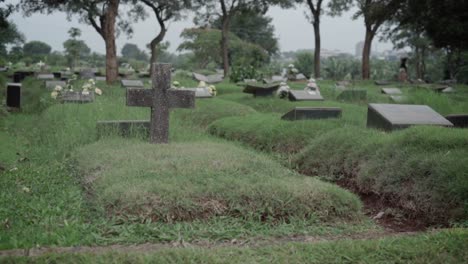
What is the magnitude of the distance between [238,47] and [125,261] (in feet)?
154

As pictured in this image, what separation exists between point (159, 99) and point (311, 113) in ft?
11.6

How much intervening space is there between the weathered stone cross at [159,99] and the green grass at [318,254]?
172 inches

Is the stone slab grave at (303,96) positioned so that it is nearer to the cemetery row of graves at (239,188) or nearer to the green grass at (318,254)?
the cemetery row of graves at (239,188)

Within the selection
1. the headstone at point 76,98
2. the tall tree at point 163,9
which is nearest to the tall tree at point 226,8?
the tall tree at point 163,9

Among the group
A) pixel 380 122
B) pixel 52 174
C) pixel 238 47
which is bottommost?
pixel 52 174

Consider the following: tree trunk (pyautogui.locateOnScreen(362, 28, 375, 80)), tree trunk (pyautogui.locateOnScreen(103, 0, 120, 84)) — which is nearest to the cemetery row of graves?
tree trunk (pyautogui.locateOnScreen(103, 0, 120, 84))

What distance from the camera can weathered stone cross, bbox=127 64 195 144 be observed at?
8.04m

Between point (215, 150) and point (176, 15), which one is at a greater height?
point (176, 15)

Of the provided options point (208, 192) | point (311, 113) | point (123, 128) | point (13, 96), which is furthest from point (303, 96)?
point (208, 192)

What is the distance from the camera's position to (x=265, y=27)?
2421 inches

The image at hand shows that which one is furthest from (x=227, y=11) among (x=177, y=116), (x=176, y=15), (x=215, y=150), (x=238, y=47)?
(x=215, y=150)

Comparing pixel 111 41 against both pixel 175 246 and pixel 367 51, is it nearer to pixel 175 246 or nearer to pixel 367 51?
pixel 367 51

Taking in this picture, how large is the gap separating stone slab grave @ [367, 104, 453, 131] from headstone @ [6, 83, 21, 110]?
972cm

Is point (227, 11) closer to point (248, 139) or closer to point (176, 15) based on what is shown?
point (176, 15)
